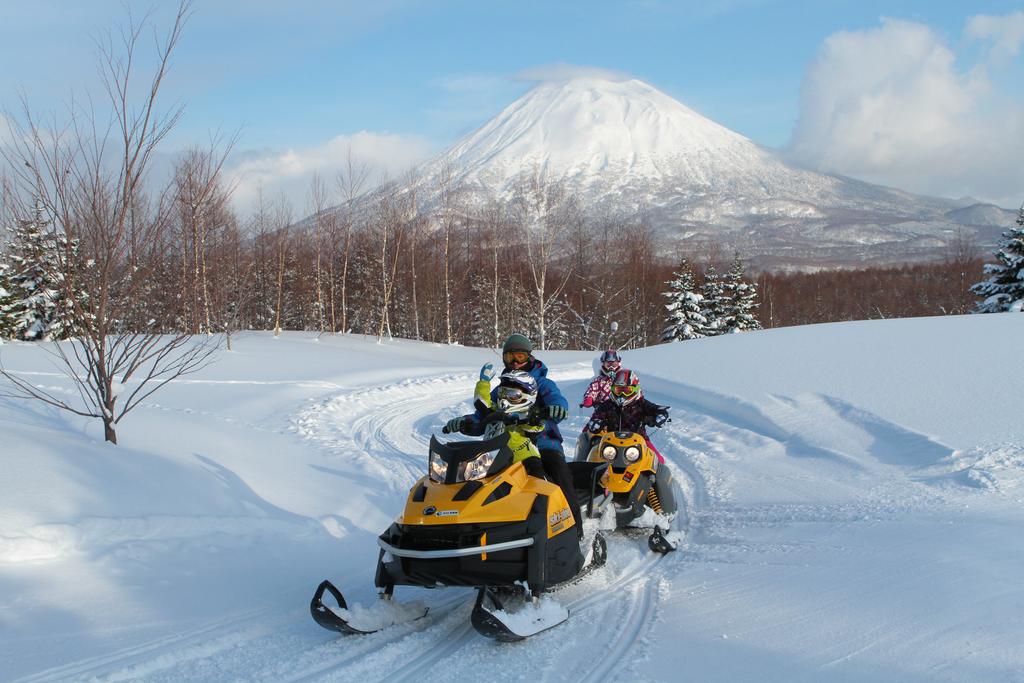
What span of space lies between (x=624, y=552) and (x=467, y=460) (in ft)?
7.60

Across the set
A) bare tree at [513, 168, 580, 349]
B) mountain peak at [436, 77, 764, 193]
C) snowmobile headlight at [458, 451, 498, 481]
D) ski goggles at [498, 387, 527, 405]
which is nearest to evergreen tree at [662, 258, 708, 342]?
bare tree at [513, 168, 580, 349]

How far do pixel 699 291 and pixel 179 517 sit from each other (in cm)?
4400

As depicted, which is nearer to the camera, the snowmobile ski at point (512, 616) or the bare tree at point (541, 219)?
the snowmobile ski at point (512, 616)

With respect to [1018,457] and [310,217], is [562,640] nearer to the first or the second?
[1018,457]

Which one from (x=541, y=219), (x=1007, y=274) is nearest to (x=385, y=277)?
(x=541, y=219)

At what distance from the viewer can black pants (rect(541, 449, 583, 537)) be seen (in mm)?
5297

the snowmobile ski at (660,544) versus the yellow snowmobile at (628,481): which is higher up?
the yellow snowmobile at (628,481)

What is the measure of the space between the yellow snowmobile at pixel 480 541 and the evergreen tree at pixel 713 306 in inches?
1574

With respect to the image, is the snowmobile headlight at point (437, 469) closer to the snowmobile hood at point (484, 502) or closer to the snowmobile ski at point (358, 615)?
the snowmobile hood at point (484, 502)

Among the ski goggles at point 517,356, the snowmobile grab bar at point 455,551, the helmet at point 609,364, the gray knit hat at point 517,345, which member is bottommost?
the snowmobile grab bar at point 455,551

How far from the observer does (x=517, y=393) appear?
229 inches

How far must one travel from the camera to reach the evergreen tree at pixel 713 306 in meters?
43.5

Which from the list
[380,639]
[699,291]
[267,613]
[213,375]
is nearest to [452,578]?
[380,639]

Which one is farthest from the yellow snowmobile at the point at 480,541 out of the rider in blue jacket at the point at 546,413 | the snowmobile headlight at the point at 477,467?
the rider in blue jacket at the point at 546,413
